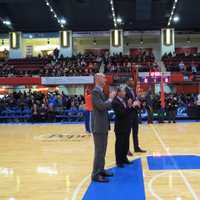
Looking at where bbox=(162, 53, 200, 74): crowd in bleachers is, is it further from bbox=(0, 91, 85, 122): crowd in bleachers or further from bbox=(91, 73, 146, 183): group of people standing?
bbox=(91, 73, 146, 183): group of people standing

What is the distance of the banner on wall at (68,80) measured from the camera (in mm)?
26500

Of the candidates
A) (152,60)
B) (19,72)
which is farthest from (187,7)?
(19,72)

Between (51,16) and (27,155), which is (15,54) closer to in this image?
(51,16)

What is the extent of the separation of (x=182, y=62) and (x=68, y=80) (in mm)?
7991

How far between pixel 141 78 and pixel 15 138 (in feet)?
43.6

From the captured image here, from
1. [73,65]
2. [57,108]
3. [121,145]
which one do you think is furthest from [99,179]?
[73,65]

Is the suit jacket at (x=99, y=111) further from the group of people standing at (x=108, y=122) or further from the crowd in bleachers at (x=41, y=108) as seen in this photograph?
the crowd in bleachers at (x=41, y=108)

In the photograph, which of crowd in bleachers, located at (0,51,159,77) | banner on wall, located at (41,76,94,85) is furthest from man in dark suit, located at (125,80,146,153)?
crowd in bleachers, located at (0,51,159,77)

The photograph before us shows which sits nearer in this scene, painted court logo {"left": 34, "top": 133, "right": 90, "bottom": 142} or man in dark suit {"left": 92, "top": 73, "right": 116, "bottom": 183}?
man in dark suit {"left": 92, "top": 73, "right": 116, "bottom": 183}

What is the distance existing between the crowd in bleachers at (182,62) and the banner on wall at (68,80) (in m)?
5.46

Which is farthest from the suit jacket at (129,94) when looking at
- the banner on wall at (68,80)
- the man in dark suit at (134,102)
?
the banner on wall at (68,80)

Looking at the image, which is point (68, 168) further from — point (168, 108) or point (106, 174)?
point (168, 108)

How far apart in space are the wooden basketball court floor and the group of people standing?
289 mm

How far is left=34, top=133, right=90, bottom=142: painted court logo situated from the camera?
41.5ft
